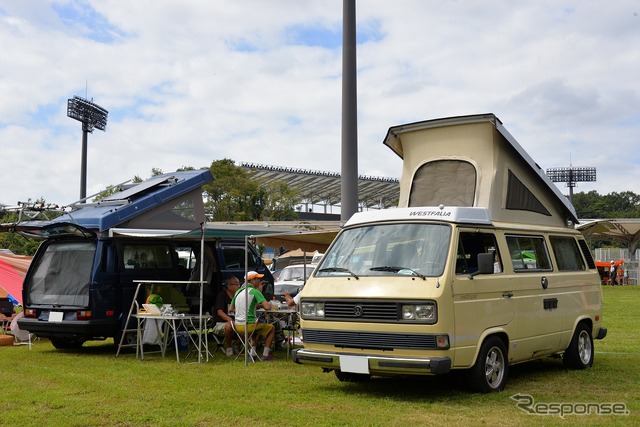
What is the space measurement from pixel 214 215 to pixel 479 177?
114 ft

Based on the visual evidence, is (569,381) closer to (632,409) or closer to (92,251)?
(632,409)

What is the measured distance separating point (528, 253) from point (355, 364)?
2.94 metres

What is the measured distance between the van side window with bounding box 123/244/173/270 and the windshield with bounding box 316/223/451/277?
511 centimetres

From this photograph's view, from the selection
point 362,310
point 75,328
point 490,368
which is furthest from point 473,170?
point 75,328

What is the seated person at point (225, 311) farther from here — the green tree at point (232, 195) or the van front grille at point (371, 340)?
the green tree at point (232, 195)

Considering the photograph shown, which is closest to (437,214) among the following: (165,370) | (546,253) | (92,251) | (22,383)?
(546,253)

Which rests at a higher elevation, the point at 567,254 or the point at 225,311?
the point at 567,254

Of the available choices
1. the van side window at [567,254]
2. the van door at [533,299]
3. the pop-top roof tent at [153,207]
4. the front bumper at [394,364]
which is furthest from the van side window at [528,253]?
the pop-top roof tent at [153,207]

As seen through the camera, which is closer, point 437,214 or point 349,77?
point 437,214

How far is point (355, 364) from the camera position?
8.41 metres

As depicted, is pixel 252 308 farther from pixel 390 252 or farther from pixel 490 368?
pixel 490 368

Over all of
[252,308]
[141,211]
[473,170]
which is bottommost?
[252,308]

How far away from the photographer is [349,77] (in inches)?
834

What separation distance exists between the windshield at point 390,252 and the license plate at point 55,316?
5.49 m
